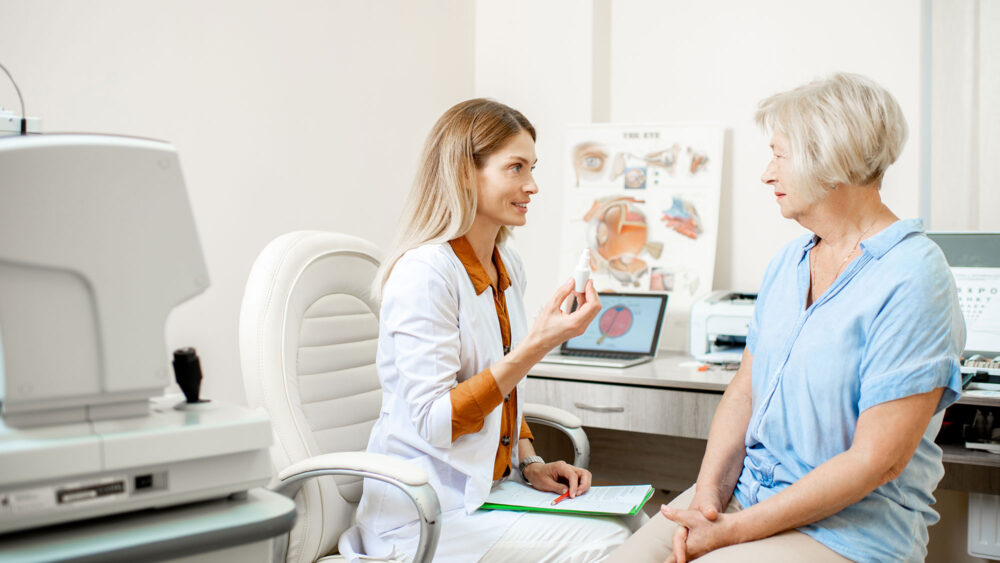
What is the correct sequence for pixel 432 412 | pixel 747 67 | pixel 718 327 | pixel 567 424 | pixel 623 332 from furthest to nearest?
pixel 747 67
pixel 623 332
pixel 718 327
pixel 567 424
pixel 432 412

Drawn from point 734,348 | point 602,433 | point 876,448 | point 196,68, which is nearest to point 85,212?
point 876,448

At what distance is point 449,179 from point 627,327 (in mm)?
1129

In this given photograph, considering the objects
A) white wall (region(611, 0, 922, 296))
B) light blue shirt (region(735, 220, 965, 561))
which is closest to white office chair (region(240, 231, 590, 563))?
light blue shirt (region(735, 220, 965, 561))

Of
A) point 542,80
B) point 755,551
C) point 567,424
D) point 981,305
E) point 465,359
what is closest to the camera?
point 755,551

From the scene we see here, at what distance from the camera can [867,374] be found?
4.29 ft

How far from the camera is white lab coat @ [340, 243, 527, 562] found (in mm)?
1526

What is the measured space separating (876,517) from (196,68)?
74.0 inches

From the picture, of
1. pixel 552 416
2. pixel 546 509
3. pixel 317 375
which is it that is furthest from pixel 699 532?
pixel 317 375

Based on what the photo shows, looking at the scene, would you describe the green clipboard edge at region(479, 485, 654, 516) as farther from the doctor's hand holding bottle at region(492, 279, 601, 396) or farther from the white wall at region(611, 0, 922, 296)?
the white wall at region(611, 0, 922, 296)

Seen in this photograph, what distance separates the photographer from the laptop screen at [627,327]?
2598mm

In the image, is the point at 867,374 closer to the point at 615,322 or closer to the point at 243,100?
the point at 615,322

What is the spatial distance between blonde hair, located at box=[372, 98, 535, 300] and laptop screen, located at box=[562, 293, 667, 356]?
1.02m

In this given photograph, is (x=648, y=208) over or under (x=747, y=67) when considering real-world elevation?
under

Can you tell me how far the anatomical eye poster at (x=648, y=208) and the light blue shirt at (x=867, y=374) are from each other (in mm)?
1341
